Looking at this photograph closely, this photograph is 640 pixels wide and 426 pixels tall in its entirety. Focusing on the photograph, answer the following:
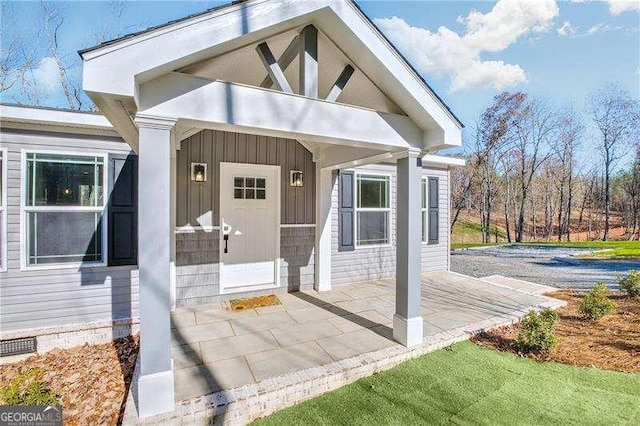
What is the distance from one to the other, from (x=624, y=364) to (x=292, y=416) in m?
3.72

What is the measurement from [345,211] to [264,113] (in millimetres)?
3659

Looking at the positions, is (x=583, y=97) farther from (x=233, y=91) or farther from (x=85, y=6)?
(x=85, y=6)

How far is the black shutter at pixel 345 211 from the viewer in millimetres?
6078

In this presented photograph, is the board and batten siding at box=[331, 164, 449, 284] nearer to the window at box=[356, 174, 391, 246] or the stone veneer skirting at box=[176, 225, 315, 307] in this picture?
the window at box=[356, 174, 391, 246]

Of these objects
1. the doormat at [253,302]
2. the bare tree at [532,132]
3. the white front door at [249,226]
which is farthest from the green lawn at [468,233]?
the doormat at [253,302]

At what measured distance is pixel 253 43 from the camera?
2.83 metres

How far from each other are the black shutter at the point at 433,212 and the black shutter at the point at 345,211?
2318mm

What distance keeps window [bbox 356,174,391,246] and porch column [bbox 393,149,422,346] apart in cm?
272

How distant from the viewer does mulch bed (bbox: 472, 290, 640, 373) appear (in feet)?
11.0

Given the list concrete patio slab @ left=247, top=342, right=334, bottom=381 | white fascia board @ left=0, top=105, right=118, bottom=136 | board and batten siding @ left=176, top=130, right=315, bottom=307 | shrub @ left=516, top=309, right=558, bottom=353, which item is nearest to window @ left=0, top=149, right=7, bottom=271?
white fascia board @ left=0, top=105, right=118, bottom=136

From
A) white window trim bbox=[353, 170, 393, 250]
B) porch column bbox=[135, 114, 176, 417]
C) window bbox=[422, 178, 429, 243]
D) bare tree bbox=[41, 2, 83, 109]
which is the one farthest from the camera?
bare tree bbox=[41, 2, 83, 109]

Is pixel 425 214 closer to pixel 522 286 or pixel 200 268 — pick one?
pixel 522 286

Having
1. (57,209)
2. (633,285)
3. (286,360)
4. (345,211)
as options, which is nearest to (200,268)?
(57,209)

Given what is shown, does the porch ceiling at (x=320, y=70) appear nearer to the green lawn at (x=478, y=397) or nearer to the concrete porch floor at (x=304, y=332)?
the concrete porch floor at (x=304, y=332)
